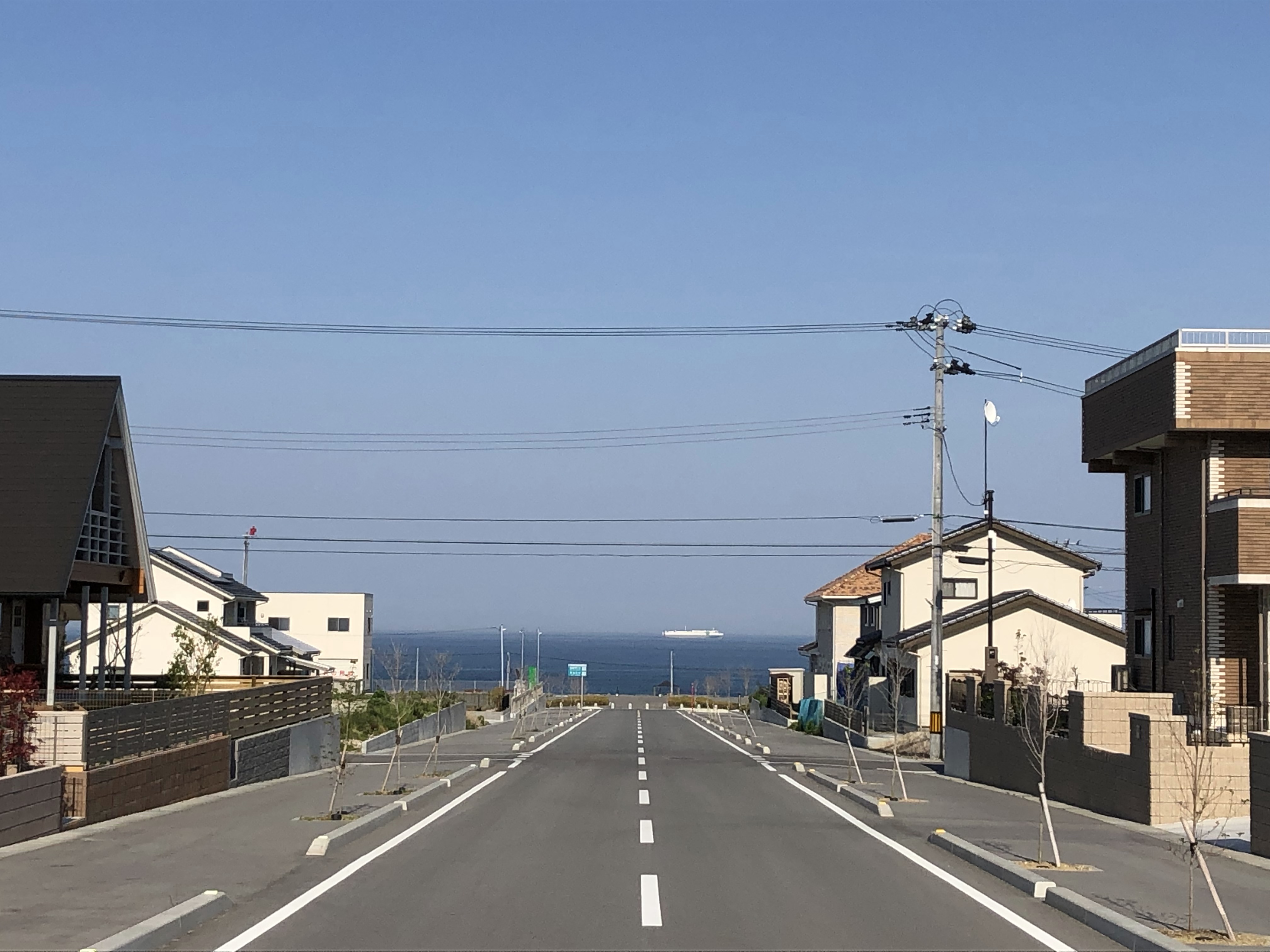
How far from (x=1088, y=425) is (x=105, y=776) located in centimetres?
2473

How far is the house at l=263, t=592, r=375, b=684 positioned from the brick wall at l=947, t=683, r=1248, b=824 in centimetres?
7626

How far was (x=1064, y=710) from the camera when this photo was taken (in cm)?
2589

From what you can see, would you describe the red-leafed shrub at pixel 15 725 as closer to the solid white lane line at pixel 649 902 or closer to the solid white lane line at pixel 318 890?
the solid white lane line at pixel 318 890

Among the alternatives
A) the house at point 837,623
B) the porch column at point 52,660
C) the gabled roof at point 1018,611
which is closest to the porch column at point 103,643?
the porch column at point 52,660

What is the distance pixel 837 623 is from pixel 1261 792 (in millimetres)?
62246

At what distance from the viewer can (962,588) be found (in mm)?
60656

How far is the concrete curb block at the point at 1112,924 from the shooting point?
1001cm

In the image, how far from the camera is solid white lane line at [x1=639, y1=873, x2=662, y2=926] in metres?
11.0

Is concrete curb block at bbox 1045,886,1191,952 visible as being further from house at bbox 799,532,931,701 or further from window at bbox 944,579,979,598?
house at bbox 799,532,931,701

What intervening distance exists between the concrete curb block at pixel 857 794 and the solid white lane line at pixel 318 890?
706 cm

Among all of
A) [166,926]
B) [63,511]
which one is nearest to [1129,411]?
[63,511]

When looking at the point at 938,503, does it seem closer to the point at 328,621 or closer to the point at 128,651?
the point at 128,651

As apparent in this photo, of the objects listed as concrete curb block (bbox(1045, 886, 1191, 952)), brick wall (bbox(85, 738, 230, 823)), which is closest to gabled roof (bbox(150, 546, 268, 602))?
brick wall (bbox(85, 738, 230, 823))

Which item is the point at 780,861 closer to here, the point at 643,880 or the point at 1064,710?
the point at 643,880
